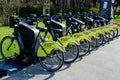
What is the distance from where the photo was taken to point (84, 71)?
6809 millimetres

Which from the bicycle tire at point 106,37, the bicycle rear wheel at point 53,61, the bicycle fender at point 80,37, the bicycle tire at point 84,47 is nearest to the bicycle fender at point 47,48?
the bicycle rear wheel at point 53,61

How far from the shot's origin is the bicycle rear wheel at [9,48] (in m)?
6.71

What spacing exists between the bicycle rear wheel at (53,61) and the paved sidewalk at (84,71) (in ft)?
0.40

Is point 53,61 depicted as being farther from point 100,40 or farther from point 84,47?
point 100,40

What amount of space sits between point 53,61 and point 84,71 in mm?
762

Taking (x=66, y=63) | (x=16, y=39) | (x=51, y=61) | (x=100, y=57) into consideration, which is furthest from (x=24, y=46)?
(x=100, y=57)

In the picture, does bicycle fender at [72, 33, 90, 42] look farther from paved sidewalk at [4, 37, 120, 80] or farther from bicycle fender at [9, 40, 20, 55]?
bicycle fender at [9, 40, 20, 55]

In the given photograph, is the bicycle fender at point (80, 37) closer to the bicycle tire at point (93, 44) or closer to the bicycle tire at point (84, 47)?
the bicycle tire at point (84, 47)

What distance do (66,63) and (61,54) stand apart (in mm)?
878

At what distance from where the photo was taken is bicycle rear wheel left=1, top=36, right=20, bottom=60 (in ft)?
22.0

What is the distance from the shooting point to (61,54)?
6.55m

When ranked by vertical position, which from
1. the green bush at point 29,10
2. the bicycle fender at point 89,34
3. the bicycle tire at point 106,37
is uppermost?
the bicycle fender at point 89,34

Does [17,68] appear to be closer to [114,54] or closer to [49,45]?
[49,45]

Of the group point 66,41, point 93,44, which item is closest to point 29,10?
point 93,44
